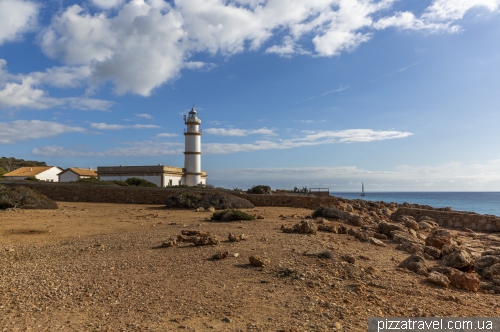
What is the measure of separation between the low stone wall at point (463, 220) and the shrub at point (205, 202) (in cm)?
855

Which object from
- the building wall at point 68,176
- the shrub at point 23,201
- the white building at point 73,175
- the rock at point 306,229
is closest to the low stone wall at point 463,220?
the rock at point 306,229

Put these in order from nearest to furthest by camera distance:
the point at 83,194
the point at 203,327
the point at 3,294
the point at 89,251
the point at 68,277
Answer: the point at 203,327 < the point at 3,294 < the point at 68,277 < the point at 89,251 < the point at 83,194

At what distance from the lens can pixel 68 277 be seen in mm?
6395

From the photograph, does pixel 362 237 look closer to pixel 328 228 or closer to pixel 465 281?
pixel 328 228

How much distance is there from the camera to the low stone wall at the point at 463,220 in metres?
18.2

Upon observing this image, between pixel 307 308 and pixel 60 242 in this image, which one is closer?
pixel 307 308

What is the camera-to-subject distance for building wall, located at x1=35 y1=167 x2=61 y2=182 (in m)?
46.1

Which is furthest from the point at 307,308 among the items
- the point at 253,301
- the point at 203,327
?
the point at 203,327

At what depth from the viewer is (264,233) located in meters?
10.9

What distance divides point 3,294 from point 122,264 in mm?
2033

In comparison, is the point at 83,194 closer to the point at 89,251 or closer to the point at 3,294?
the point at 89,251

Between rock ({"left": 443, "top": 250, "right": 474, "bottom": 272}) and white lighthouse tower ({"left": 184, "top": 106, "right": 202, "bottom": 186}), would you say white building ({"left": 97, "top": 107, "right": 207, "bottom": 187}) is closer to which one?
white lighthouse tower ({"left": 184, "top": 106, "right": 202, "bottom": 186})

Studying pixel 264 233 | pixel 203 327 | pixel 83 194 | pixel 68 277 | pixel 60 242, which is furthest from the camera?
pixel 83 194

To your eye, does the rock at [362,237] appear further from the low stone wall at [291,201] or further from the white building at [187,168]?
the white building at [187,168]
